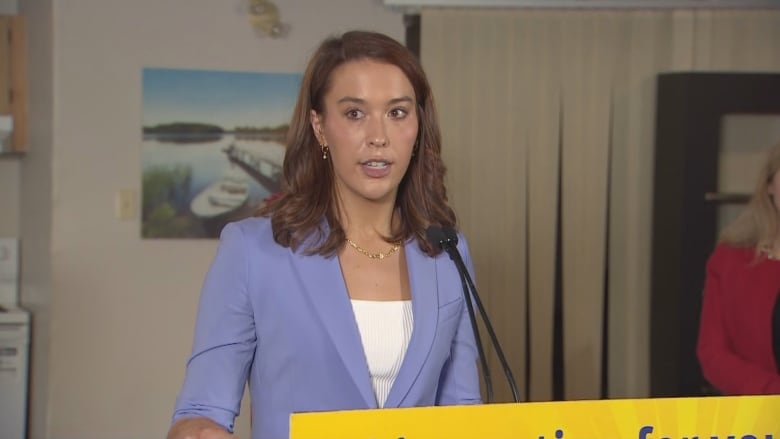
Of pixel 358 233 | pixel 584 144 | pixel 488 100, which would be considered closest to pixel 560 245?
pixel 584 144

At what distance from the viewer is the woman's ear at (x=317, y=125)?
1.48 meters

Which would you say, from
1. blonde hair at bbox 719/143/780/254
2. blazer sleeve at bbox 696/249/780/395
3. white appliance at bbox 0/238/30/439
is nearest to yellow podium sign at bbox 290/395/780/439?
blazer sleeve at bbox 696/249/780/395

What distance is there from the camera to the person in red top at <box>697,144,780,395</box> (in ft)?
8.16

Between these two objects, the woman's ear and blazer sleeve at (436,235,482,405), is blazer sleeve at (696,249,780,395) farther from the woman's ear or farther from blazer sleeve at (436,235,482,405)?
the woman's ear

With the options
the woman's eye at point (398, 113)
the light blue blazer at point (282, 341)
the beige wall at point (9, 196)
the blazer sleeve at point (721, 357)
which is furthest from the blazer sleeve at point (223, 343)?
the beige wall at point (9, 196)

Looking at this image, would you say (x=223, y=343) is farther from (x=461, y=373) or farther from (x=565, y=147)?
(x=565, y=147)

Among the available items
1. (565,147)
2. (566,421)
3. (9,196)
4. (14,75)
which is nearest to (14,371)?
(9,196)

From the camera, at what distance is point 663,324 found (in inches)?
156

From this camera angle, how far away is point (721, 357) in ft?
8.25

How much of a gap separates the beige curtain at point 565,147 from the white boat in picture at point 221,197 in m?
0.86

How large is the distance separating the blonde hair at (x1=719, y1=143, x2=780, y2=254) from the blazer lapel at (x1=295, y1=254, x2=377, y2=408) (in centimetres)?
156

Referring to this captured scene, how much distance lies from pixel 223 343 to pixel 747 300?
65.3 inches

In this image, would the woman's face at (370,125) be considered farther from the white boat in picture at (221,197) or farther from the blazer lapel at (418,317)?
the white boat in picture at (221,197)

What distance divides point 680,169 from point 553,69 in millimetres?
678
